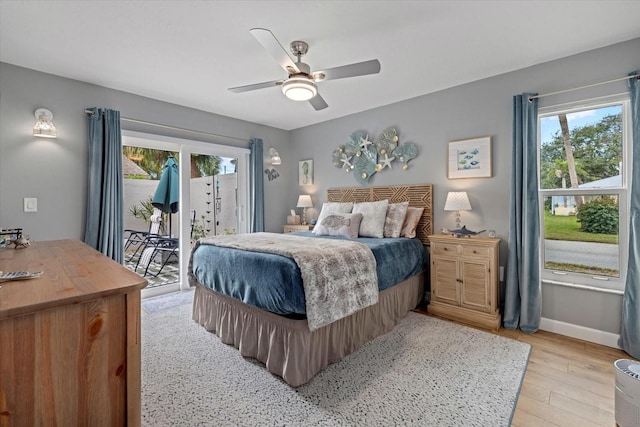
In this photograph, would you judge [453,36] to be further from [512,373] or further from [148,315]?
[148,315]

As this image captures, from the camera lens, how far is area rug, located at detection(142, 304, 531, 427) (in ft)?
5.70

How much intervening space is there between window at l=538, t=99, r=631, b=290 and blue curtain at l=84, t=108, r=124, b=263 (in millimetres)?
4607

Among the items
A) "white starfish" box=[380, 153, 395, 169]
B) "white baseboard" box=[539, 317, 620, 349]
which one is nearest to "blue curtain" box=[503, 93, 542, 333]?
"white baseboard" box=[539, 317, 620, 349]

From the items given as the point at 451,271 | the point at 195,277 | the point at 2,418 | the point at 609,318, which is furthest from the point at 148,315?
the point at 609,318

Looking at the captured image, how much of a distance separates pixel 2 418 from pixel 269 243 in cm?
198

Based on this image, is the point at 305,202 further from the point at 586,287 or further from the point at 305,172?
the point at 586,287

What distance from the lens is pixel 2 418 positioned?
75 cm

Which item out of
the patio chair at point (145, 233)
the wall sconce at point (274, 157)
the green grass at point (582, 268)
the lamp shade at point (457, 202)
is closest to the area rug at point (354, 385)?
the green grass at point (582, 268)

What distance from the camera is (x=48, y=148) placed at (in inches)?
119

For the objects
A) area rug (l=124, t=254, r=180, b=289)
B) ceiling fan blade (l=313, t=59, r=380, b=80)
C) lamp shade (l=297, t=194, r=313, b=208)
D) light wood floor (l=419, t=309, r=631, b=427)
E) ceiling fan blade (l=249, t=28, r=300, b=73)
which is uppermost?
ceiling fan blade (l=249, t=28, r=300, b=73)

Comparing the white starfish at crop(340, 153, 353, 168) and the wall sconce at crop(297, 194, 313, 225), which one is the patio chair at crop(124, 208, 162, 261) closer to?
the wall sconce at crop(297, 194, 313, 225)

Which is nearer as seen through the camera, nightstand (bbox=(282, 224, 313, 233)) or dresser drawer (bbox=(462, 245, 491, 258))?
dresser drawer (bbox=(462, 245, 491, 258))

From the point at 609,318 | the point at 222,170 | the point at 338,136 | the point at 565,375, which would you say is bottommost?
the point at 565,375

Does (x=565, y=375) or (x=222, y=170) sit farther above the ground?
(x=222, y=170)
